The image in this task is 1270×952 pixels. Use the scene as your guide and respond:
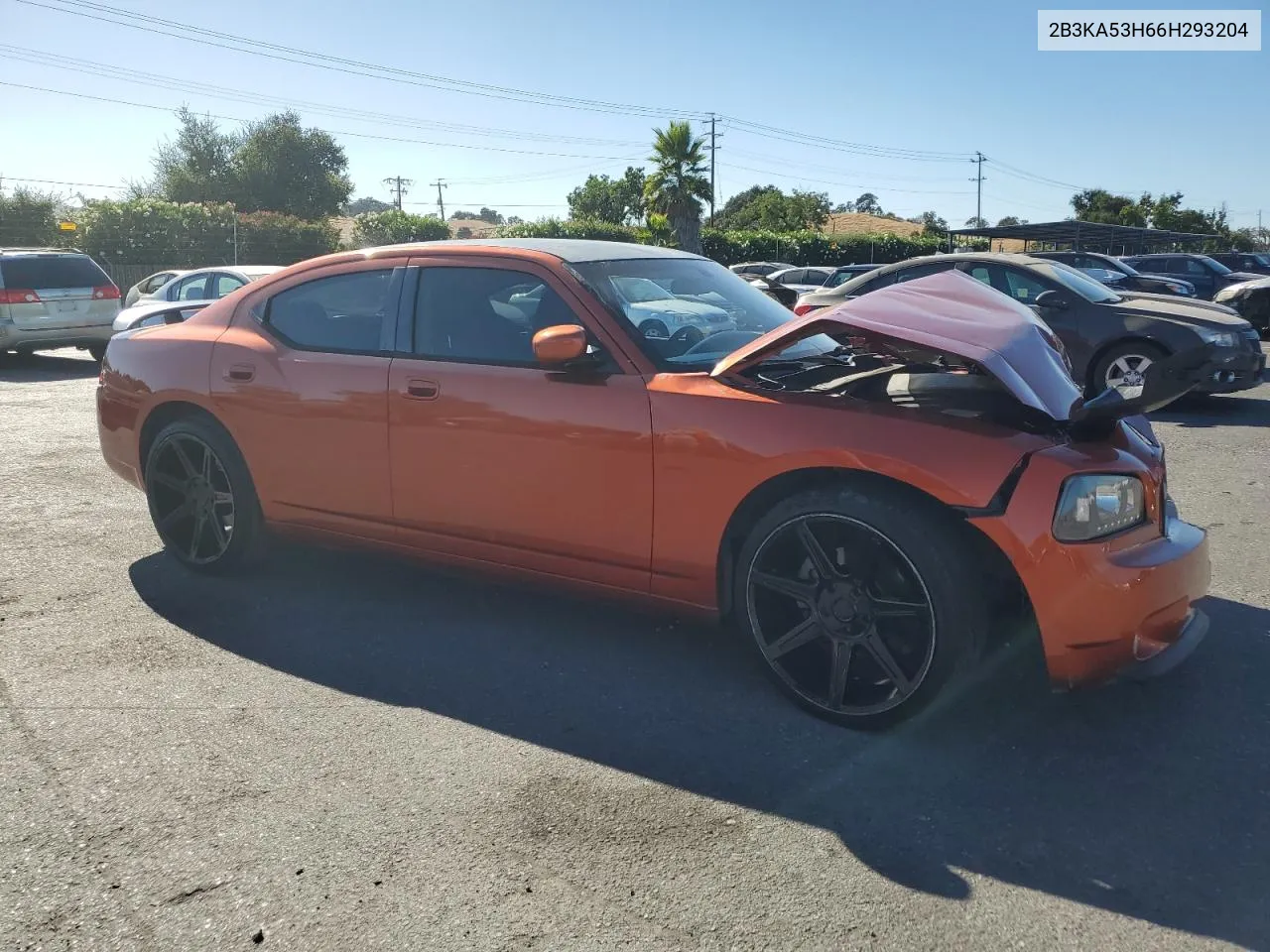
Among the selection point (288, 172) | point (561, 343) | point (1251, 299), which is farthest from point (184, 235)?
point (288, 172)

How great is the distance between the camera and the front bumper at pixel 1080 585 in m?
3.02

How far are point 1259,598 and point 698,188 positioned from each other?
38625mm

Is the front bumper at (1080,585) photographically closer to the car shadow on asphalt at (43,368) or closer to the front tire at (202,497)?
the front tire at (202,497)

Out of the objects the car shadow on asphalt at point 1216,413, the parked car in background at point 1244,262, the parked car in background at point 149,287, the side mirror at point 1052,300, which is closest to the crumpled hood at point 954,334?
the car shadow on asphalt at point 1216,413

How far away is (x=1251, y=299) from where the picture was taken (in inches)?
703

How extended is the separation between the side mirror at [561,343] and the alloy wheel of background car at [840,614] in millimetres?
940

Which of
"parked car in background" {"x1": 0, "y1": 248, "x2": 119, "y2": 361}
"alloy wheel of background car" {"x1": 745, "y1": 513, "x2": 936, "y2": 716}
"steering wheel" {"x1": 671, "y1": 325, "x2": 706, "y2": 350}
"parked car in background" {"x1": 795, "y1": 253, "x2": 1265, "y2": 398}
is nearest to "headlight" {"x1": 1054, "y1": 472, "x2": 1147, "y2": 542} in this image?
"alloy wheel of background car" {"x1": 745, "y1": 513, "x2": 936, "y2": 716}

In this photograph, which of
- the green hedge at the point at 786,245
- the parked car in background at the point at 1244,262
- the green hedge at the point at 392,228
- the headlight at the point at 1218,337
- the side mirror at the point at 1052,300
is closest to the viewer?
the headlight at the point at 1218,337

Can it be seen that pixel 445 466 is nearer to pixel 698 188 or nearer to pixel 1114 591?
pixel 1114 591

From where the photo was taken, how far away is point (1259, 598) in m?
4.52

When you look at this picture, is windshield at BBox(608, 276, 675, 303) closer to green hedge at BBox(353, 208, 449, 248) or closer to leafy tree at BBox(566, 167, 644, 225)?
green hedge at BBox(353, 208, 449, 248)

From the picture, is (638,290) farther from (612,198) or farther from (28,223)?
(612,198)

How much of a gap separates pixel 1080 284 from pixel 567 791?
9.06 m

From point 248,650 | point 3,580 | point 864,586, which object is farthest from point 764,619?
point 3,580
